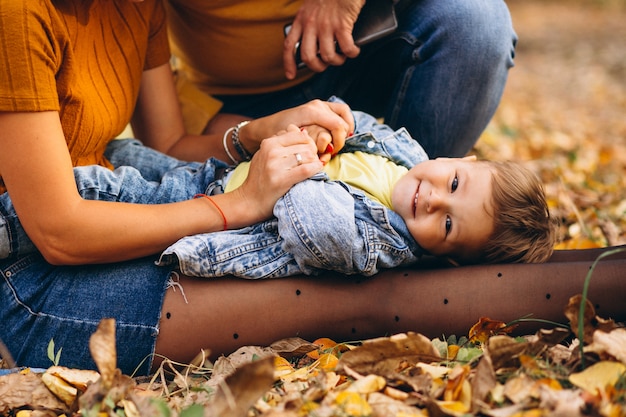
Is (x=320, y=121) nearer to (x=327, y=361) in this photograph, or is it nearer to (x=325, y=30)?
(x=325, y=30)

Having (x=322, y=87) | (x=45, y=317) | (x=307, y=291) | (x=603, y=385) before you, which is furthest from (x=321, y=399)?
(x=322, y=87)

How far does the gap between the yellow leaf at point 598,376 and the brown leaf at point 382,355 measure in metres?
0.30

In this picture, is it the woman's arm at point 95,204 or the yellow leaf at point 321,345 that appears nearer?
the woman's arm at point 95,204

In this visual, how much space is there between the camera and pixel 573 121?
5.04m

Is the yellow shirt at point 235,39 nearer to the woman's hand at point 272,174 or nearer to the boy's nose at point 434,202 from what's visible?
the woman's hand at point 272,174

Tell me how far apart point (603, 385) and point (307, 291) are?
2.41ft

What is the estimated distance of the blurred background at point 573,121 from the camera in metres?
2.80

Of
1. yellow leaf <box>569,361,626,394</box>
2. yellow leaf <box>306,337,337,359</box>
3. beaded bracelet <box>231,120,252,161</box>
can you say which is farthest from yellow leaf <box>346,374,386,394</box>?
beaded bracelet <box>231,120,252,161</box>

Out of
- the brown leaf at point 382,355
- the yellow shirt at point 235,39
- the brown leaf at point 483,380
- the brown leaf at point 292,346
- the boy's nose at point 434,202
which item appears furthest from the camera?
the yellow shirt at point 235,39

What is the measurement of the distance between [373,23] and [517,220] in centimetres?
80

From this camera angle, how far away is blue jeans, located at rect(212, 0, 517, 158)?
2184 millimetres

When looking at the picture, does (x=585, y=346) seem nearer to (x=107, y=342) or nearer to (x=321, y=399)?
(x=321, y=399)

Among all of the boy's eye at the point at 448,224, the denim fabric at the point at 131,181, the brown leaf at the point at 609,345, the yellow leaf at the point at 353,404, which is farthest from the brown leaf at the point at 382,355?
the denim fabric at the point at 131,181

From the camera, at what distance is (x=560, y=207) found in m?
2.80
